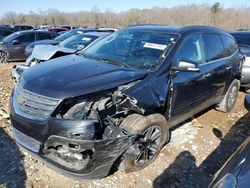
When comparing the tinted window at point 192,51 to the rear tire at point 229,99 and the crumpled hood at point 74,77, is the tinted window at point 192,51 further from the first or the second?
the rear tire at point 229,99

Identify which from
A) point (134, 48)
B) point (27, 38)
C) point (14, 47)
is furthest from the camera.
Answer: point (27, 38)

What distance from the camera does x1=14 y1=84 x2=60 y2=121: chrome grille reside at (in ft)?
9.53

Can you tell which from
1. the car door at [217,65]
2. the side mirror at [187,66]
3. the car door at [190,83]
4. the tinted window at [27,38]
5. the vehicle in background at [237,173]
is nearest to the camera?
the vehicle in background at [237,173]

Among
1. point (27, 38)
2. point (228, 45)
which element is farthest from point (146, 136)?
point (27, 38)

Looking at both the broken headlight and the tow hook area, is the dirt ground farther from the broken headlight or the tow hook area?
the broken headlight

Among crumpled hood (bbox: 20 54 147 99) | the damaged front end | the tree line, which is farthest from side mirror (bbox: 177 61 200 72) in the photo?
the tree line

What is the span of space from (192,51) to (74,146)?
2.47m

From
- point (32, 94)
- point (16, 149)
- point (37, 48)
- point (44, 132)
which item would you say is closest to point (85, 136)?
point (44, 132)

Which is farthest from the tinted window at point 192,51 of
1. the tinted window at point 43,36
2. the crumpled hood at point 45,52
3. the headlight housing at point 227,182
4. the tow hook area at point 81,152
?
the tinted window at point 43,36

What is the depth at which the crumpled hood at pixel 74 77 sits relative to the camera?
295 cm

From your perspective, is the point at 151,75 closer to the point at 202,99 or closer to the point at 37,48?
the point at 202,99

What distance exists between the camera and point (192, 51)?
14.1 feet

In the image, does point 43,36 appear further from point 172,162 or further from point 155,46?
point 172,162

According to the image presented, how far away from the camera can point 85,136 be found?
2.77 metres
